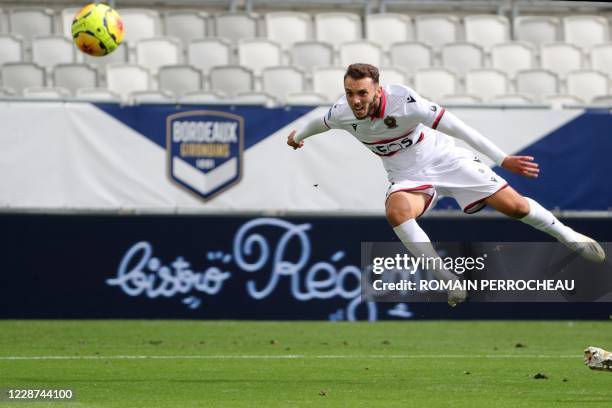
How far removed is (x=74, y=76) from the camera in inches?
690

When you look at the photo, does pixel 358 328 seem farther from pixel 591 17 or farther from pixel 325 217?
pixel 591 17

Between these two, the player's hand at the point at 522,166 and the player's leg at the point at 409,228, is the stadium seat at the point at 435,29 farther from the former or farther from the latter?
the player's hand at the point at 522,166

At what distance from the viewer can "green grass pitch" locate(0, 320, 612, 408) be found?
A: 8102 mm

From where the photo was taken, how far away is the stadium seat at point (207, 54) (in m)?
18.7

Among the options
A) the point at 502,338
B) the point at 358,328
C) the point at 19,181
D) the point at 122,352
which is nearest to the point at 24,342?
the point at 122,352

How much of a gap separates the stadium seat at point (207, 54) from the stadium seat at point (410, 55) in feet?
8.63

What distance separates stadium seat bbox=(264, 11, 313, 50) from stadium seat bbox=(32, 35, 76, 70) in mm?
3274

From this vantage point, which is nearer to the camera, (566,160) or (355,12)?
(566,160)

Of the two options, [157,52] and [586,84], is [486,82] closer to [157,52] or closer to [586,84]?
[586,84]

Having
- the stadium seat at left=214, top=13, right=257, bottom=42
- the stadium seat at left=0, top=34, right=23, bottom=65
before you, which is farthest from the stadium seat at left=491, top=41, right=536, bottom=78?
the stadium seat at left=0, top=34, right=23, bottom=65

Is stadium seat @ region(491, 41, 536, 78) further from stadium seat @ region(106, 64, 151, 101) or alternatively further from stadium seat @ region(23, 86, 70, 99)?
stadium seat @ region(23, 86, 70, 99)

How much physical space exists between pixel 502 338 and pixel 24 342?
5.17 meters

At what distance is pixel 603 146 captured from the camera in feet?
49.8

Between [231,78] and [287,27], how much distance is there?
243 centimetres
